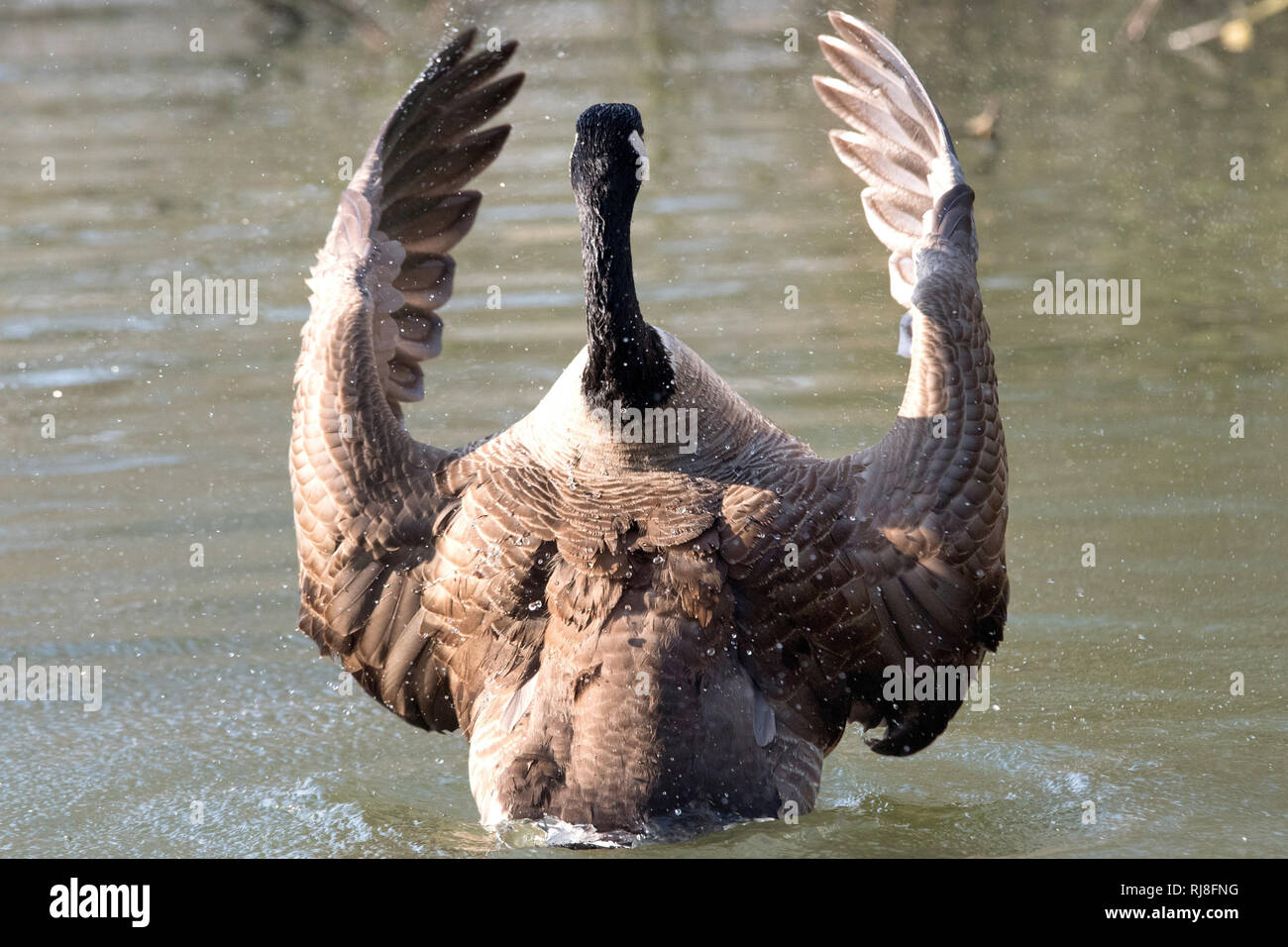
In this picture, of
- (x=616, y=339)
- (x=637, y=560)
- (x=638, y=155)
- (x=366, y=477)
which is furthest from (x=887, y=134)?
(x=366, y=477)

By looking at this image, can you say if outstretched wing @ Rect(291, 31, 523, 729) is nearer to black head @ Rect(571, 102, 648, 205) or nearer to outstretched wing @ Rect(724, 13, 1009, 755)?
black head @ Rect(571, 102, 648, 205)

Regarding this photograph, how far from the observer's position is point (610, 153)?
595 cm

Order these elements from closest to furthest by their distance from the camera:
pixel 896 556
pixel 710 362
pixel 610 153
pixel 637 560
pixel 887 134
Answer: pixel 637 560 < pixel 896 556 < pixel 610 153 < pixel 887 134 < pixel 710 362

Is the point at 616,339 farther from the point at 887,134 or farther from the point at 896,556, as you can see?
the point at 887,134

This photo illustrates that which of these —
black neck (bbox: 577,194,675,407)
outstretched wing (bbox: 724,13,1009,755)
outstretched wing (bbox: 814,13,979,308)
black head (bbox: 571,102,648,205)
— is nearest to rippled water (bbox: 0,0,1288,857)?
outstretched wing (bbox: 724,13,1009,755)

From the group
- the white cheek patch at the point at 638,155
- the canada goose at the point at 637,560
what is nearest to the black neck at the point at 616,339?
the canada goose at the point at 637,560

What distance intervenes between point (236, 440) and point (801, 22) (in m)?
→ 11.5

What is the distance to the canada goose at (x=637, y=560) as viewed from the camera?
5.41 metres

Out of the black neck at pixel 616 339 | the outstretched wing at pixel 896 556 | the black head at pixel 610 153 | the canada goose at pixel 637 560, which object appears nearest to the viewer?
the canada goose at pixel 637 560

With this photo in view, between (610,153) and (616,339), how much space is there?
2.47 ft

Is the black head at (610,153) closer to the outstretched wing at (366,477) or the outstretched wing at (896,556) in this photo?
the outstretched wing at (366,477)

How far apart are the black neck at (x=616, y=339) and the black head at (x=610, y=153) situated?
0.06 metres

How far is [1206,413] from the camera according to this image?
960 centimetres

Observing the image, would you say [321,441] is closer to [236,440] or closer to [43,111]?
[236,440]
